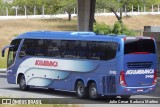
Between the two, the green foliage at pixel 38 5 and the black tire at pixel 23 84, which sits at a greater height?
the green foliage at pixel 38 5

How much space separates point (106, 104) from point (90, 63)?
2.74 meters

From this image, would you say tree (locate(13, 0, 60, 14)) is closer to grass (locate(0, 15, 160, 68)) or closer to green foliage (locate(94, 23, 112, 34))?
grass (locate(0, 15, 160, 68))

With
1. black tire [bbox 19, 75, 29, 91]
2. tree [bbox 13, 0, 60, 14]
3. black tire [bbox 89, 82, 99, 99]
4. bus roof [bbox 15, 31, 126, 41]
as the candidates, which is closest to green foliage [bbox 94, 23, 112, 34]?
tree [bbox 13, 0, 60, 14]

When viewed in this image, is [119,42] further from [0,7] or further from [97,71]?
[0,7]

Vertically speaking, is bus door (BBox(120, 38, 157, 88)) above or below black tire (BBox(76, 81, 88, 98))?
above

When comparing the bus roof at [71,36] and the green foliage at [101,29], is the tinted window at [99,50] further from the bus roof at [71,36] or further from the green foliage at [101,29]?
the green foliage at [101,29]

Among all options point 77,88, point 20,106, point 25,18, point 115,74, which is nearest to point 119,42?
point 115,74

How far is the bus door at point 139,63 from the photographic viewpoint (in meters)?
24.2

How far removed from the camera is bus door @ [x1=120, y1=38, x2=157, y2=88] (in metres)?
24.2

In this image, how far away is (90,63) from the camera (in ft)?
83.8

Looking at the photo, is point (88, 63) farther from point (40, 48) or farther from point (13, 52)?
point (13, 52)

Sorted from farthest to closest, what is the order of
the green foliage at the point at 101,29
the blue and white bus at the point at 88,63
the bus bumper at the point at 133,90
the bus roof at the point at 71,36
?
the green foliage at the point at 101,29 < the bus roof at the point at 71,36 < the blue and white bus at the point at 88,63 < the bus bumper at the point at 133,90

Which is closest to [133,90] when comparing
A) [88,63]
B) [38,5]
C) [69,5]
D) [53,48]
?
[88,63]

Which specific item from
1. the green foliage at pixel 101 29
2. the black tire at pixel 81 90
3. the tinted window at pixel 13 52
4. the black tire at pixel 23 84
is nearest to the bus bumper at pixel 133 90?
the black tire at pixel 81 90
